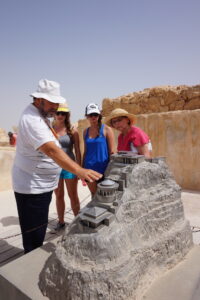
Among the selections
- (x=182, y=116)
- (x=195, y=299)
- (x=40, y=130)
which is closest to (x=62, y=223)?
(x=40, y=130)

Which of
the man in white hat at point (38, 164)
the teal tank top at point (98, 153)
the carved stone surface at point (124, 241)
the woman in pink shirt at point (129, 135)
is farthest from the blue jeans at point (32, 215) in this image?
the woman in pink shirt at point (129, 135)

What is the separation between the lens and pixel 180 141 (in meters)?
5.33

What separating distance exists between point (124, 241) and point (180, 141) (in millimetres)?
4131

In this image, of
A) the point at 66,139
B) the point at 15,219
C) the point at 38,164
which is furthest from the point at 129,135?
the point at 15,219

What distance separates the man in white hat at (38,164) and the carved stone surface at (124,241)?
1.10ft

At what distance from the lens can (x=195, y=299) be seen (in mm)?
1552

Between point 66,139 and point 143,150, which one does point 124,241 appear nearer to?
point 143,150

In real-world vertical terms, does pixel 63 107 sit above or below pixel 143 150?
above

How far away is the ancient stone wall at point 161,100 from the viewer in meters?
10.4

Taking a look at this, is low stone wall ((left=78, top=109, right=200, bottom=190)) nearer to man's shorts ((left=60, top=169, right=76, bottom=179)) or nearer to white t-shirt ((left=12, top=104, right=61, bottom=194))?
man's shorts ((left=60, top=169, right=76, bottom=179))

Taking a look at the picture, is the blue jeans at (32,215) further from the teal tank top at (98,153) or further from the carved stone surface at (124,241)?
the teal tank top at (98,153)

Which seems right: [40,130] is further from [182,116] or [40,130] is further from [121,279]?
[182,116]

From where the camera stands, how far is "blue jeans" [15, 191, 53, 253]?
2170 millimetres

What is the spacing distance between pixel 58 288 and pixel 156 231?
920 millimetres
